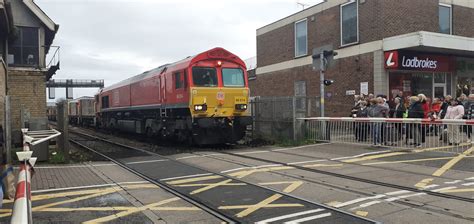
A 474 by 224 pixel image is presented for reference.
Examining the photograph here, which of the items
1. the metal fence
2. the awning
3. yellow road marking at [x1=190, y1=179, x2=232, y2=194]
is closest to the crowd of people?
the metal fence

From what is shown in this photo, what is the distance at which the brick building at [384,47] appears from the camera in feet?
59.3

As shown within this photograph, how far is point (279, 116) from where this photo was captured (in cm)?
1595

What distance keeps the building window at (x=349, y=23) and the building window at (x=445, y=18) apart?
4.19m

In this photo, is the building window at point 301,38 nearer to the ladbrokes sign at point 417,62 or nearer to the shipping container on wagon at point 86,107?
the ladbrokes sign at point 417,62

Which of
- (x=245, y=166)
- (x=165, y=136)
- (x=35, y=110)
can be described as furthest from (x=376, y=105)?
(x=35, y=110)

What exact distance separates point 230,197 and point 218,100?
7.73 m

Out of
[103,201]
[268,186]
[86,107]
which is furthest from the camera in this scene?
[86,107]

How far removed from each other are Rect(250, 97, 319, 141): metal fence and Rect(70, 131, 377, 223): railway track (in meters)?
5.69

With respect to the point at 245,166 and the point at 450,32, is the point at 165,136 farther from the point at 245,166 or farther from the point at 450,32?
the point at 450,32

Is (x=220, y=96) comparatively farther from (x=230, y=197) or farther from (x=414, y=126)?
(x=230, y=197)

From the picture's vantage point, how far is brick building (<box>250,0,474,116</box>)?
1806cm

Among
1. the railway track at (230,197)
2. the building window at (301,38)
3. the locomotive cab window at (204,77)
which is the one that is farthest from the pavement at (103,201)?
the building window at (301,38)

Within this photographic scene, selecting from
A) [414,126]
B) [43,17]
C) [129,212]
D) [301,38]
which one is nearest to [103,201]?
[129,212]

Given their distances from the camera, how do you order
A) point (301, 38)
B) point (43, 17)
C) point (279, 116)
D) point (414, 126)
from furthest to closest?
point (301, 38), point (43, 17), point (279, 116), point (414, 126)
